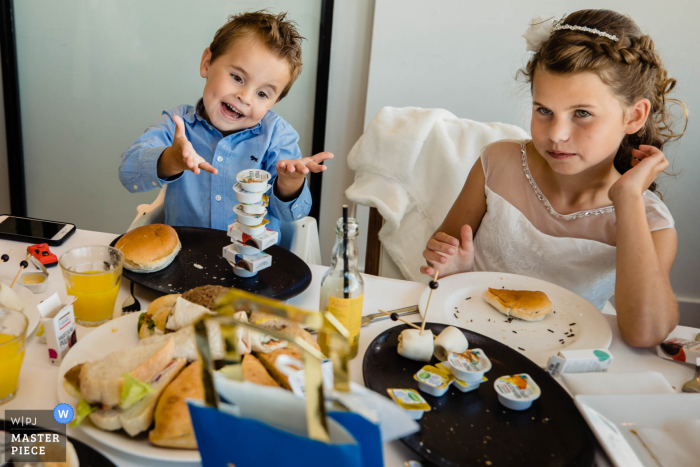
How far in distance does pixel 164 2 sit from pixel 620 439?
2619 mm

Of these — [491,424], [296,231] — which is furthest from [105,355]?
[296,231]

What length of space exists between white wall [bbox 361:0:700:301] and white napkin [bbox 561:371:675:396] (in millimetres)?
1672

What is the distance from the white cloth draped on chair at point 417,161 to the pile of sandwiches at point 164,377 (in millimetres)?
1122

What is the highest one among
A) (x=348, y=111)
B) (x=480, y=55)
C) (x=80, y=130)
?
(x=480, y=55)

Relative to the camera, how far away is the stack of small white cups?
103 cm

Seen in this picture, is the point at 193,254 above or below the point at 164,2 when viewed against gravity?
below

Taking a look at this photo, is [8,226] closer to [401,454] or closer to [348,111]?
[401,454]

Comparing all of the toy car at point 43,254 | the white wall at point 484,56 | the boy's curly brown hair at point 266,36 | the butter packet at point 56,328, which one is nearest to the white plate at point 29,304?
the butter packet at point 56,328

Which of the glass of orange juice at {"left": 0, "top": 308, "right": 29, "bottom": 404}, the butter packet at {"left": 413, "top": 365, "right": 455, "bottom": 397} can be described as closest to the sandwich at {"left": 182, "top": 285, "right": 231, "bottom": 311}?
the glass of orange juice at {"left": 0, "top": 308, "right": 29, "bottom": 404}

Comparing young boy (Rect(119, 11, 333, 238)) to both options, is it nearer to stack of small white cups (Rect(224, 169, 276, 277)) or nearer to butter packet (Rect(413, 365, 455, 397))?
stack of small white cups (Rect(224, 169, 276, 277))

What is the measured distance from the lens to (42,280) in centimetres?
106

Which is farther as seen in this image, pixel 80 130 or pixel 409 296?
pixel 80 130

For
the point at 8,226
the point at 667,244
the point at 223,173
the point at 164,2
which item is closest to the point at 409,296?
the point at 667,244

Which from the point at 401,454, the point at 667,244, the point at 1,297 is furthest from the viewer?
the point at 667,244
